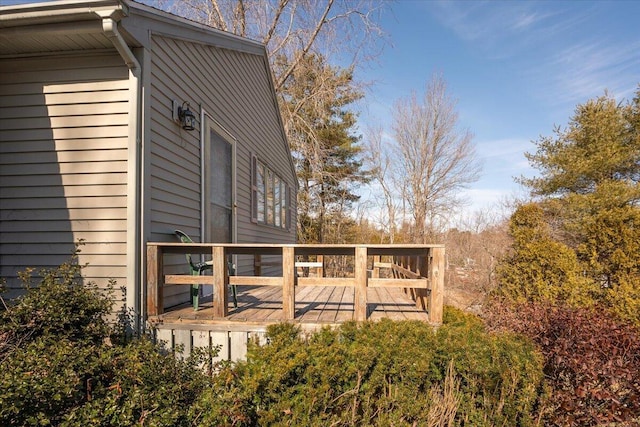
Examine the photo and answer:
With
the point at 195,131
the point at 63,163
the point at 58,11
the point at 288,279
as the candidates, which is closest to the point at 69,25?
the point at 58,11

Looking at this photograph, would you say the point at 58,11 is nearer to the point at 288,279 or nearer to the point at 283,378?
the point at 288,279

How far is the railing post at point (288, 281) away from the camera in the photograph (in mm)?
3277

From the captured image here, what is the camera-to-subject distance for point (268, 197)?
798 cm

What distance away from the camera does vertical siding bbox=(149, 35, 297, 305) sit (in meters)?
3.59

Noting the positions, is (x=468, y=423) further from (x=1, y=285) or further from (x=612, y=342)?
(x=1, y=285)

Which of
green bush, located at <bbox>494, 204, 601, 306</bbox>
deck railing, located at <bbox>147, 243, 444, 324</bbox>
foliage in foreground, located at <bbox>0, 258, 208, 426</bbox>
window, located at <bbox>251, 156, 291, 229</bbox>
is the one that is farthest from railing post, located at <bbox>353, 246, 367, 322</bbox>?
green bush, located at <bbox>494, 204, 601, 306</bbox>

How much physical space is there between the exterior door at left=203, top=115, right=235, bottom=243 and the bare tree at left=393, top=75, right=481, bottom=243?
13532 millimetres

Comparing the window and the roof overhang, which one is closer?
the roof overhang

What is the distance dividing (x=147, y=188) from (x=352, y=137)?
57.5 ft

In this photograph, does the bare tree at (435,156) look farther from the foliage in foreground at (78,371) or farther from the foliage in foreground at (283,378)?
the foliage in foreground at (78,371)

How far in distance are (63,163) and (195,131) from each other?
1556mm

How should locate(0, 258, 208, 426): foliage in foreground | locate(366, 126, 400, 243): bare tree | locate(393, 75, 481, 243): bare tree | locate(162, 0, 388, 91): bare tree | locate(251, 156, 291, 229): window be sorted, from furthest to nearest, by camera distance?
locate(366, 126, 400, 243): bare tree → locate(393, 75, 481, 243): bare tree → locate(162, 0, 388, 91): bare tree → locate(251, 156, 291, 229): window → locate(0, 258, 208, 426): foliage in foreground

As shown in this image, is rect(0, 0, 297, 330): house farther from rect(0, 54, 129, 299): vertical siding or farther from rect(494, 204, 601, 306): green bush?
rect(494, 204, 601, 306): green bush

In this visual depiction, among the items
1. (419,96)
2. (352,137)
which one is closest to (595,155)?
(419,96)
